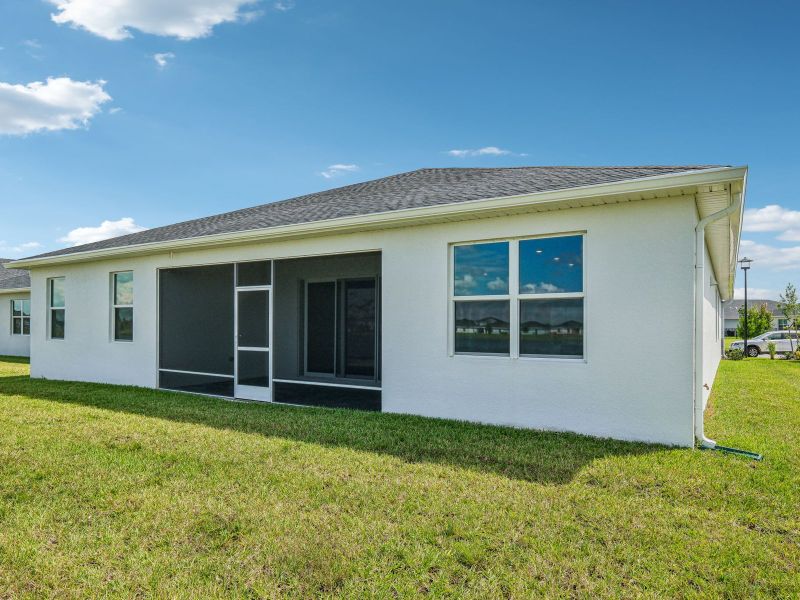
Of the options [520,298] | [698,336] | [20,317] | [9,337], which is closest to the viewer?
[698,336]

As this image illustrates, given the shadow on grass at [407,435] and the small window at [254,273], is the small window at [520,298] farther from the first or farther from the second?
the small window at [254,273]

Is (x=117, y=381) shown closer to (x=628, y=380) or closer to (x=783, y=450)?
(x=628, y=380)

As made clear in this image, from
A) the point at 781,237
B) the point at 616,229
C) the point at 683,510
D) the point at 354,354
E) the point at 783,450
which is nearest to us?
the point at 683,510

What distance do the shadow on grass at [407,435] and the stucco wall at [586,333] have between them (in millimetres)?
305

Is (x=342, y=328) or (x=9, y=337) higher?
(x=342, y=328)

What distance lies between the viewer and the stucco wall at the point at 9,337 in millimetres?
19141

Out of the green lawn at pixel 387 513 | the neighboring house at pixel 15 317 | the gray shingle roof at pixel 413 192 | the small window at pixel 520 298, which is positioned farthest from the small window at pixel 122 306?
the neighboring house at pixel 15 317

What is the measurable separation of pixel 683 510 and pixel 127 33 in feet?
41.3

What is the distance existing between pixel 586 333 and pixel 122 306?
9.45 m

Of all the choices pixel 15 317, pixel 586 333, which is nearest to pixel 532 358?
pixel 586 333

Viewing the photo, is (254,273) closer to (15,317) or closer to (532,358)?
(532,358)

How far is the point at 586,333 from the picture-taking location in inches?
231

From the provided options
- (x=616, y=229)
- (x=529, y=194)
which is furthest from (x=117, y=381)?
(x=616, y=229)

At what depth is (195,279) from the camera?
38.0ft
